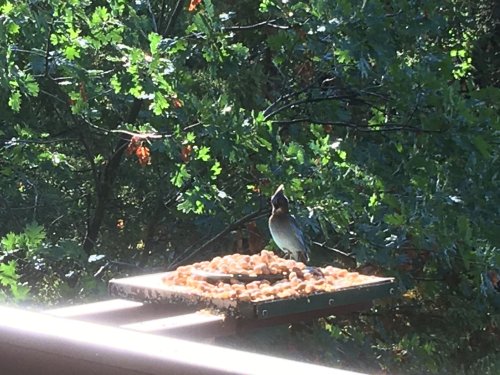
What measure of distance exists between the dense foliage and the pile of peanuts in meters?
1.36

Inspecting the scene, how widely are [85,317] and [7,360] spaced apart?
0.27m

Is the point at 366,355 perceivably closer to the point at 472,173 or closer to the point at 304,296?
the point at 472,173

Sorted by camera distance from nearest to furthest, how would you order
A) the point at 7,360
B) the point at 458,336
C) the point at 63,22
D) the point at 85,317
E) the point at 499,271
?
the point at 7,360
the point at 85,317
the point at 63,22
the point at 499,271
the point at 458,336

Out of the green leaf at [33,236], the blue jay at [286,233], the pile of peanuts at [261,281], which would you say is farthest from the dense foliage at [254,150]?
the pile of peanuts at [261,281]

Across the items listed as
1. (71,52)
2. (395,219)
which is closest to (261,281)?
(395,219)

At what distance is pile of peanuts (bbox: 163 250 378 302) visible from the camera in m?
1.68

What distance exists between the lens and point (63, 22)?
350cm

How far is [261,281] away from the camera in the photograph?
5.98 ft

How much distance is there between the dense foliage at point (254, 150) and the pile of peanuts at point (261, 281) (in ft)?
4.46

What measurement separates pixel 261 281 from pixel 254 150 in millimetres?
1747

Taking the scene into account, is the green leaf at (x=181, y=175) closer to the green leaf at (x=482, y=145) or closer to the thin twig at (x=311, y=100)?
the thin twig at (x=311, y=100)

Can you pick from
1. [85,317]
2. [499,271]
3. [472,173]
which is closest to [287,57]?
[472,173]

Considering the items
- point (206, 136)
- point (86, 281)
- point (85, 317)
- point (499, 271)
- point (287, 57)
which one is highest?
point (287, 57)

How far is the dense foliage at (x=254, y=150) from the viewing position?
3.50m
